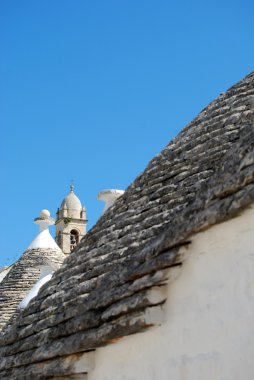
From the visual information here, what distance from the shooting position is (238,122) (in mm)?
A: 6828

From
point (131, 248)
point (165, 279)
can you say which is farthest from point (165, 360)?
point (131, 248)

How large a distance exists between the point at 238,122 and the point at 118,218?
144 cm

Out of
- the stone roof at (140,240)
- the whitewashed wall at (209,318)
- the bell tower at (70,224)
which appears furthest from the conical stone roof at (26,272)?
the bell tower at (70,224)

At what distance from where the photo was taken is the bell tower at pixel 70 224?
164ft

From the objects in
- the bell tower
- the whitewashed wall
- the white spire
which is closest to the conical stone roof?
the white spire

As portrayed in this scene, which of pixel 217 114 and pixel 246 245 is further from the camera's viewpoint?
pixel 217 114

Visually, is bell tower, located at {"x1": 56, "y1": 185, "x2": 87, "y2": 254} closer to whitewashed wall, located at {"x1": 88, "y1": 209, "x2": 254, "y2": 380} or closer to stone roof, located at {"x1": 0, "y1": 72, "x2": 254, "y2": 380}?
stone roof, located at {"x1": 0, "y1": 72, "x2": 254, "y2": 380}

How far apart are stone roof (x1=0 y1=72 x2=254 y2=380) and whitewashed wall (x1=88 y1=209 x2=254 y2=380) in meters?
0.10

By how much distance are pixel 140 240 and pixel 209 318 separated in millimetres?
1756

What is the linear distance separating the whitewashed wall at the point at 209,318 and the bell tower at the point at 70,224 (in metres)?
44.2

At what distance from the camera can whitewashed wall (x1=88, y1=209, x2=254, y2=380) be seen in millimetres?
4113

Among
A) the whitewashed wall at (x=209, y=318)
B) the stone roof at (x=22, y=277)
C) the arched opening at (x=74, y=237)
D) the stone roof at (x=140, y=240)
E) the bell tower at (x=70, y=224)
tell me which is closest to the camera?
the whitewashed wall at (x=209, y=318)

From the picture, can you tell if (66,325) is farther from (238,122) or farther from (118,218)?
(238,122)

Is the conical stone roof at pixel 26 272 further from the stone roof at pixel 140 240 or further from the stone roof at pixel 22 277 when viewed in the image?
the stone roof at pixel 140 240
